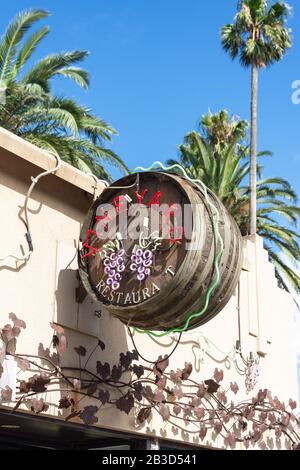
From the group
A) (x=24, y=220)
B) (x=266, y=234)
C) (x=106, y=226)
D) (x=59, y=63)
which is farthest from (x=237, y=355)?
(x=266, y=234)

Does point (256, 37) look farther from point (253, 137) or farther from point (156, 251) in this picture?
point (156, 251)

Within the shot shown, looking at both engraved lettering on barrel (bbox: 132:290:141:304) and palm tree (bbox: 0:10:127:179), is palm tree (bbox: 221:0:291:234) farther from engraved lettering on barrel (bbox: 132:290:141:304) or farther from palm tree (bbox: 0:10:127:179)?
engraved lettering on barrel (bbox: 132:290:141:304)

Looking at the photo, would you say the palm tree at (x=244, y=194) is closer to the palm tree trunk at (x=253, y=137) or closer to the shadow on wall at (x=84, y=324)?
the palm tree trunk at (x=253, y=137)

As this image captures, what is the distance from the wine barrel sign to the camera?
7152mm

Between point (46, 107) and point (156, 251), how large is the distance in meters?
12.0

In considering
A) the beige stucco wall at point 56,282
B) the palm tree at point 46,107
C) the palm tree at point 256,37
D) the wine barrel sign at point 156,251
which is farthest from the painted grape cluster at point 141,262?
the palm tree at point 256,37

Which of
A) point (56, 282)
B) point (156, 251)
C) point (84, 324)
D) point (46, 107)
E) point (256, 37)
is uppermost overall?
point (256, 37)

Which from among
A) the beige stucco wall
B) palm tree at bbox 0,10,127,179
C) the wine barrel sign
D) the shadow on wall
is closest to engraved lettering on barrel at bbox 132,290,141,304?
the wine barrel sign

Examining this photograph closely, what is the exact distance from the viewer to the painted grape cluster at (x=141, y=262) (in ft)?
23.7

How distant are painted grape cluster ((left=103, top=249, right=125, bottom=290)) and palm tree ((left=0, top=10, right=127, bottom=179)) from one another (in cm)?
1060

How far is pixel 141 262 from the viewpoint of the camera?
24.1ft

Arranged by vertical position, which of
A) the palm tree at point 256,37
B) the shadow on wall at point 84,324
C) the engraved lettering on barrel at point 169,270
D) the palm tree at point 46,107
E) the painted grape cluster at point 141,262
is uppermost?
the palm tree at point 256,37

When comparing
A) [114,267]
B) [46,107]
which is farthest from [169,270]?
[46,107]

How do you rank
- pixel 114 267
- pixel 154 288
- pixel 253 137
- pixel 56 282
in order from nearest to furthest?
1. pixel 154 288
2. pixel 114 267
3. pixel 56 282
4. pixel 253 137
